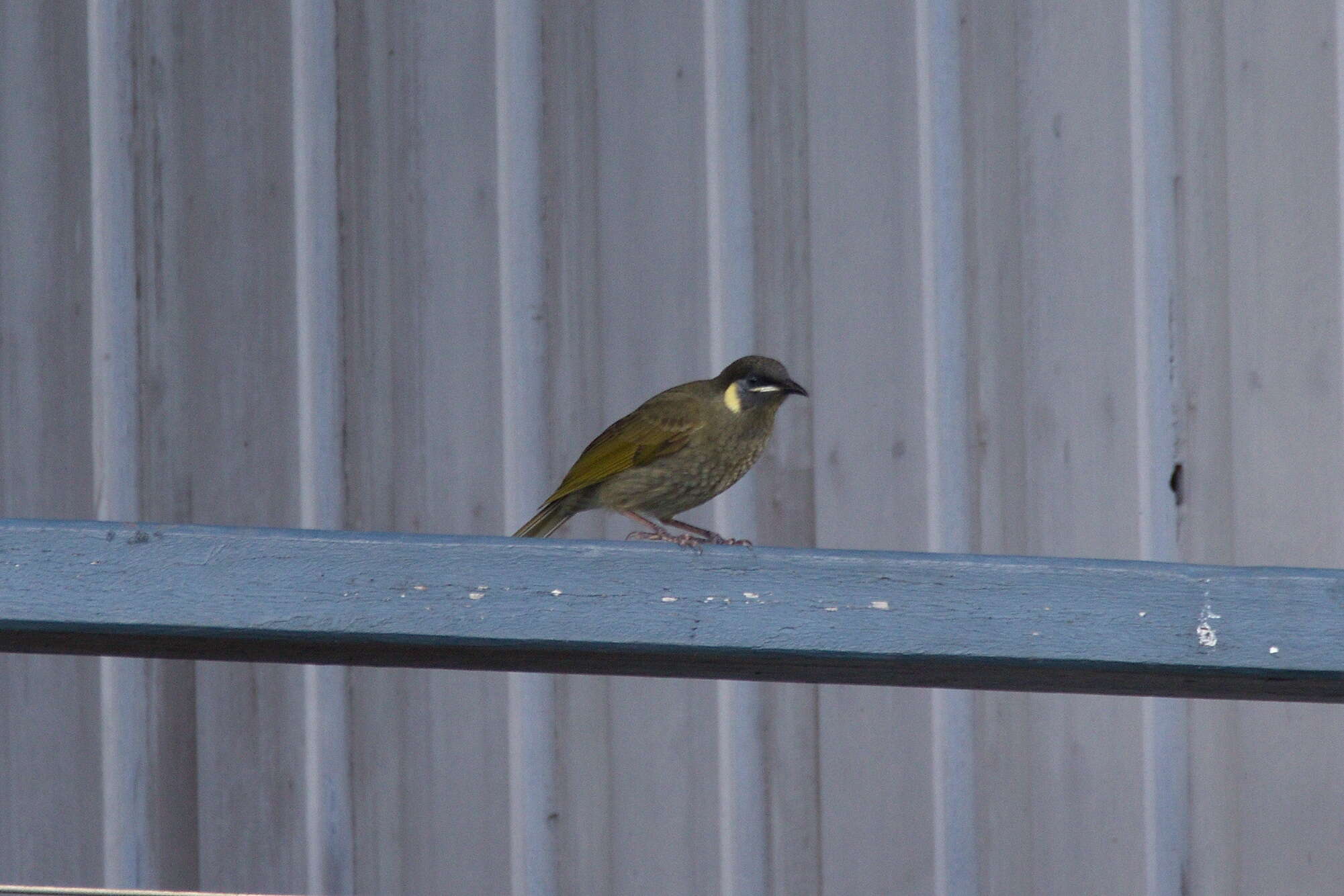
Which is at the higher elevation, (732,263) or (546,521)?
(732,263)

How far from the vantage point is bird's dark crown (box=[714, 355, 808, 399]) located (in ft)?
9.80

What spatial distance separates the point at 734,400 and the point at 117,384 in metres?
1.58

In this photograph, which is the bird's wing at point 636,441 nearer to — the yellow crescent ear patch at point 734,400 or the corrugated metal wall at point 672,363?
the yellow crescent ear patch at point 734,400

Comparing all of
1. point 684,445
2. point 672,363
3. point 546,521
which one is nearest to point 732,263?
point 672,363

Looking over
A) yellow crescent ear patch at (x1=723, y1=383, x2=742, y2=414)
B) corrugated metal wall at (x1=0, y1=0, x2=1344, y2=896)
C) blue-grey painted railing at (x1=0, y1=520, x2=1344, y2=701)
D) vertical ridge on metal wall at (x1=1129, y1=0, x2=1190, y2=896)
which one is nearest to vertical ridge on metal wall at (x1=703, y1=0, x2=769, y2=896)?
corrugated metal wall at (x1=0, y1=0, x2=1344, y2=896)

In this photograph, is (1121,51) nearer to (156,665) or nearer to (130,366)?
(130,366)

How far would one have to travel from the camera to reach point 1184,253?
10.8 ft

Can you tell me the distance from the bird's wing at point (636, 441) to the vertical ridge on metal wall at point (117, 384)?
3.85 ft

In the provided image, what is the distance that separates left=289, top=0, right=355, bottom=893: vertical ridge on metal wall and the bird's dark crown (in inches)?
41.1

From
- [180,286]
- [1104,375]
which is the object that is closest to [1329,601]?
[1104,375]

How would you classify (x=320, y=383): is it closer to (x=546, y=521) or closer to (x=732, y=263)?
(x=546, y=521)

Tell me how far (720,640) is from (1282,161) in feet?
8.22

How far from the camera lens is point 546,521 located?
124 inches

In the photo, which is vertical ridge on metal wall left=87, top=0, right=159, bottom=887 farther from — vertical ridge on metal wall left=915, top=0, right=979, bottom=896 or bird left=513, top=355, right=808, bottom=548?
vertical ridge on metal wall left=915, top=0, right=979, bottom=896
